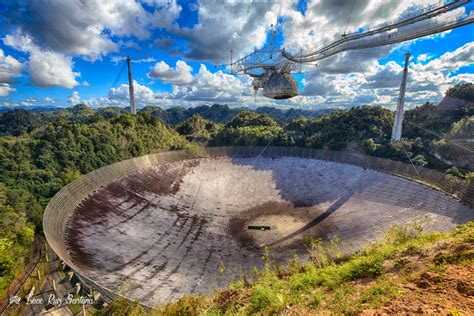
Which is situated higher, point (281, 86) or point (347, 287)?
point (281, 86)

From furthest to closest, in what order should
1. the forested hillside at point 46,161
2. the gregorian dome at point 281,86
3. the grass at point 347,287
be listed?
the forested hillside at point 46,161, the gregorian dome at point 281,86, the grass at point 347,287

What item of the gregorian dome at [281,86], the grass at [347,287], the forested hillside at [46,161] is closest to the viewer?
the grass at [347,287]

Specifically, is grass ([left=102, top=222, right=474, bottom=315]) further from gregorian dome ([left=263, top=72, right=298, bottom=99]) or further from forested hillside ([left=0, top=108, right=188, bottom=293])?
forested hillside ([left=0, top=108, right=188, bottom=293])

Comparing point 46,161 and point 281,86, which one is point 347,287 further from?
point 46,161

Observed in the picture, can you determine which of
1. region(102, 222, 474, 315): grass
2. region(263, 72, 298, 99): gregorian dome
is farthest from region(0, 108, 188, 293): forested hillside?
region(263, 72, 298, 99): gregorian dome

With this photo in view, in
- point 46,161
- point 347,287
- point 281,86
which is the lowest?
point 46,161

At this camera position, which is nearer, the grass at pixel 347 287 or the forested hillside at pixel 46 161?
the grass at pixel 347 287

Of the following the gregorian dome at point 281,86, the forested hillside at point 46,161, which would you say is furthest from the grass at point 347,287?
the forested hillside at point 46,161

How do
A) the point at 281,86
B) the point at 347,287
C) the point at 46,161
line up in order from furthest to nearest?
the point at 46,161, the point at 281,86, the point at 347,287

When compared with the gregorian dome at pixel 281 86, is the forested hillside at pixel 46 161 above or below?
below

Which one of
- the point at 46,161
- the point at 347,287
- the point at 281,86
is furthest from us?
the point at 46,161

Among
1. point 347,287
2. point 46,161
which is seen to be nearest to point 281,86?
point 347,287

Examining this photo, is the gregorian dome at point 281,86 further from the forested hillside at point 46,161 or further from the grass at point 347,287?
the forested hillside at point 46,161
